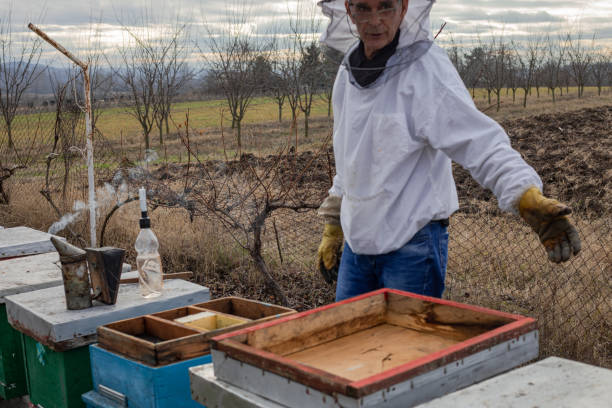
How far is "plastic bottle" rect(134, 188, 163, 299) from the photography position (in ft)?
7.66

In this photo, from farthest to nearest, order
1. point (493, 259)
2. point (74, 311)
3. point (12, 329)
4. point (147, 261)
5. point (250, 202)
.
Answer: point (493, 259), point (250, 202), point (12, 329), point (147, 261), point (74, 311)

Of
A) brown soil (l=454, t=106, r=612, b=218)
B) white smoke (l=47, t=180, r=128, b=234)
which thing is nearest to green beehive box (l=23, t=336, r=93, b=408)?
white smoke (l=47, t=180, r=128, b=234)

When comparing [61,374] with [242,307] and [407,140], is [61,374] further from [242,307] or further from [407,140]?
[407,140]

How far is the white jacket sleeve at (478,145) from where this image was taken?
5.43 ft

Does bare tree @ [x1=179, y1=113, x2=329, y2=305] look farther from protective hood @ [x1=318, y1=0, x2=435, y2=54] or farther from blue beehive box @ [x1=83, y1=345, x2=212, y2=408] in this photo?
blue beehive box @ [x1=83, y1=345, x2=212, y2=408]

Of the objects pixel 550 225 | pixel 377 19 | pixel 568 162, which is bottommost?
pixel 568 162

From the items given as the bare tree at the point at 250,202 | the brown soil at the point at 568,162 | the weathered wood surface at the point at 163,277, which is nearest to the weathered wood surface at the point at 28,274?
the weathered wood surface at the point at 163,277

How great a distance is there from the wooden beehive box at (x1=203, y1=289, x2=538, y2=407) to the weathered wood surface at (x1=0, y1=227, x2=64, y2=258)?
2.32 meters

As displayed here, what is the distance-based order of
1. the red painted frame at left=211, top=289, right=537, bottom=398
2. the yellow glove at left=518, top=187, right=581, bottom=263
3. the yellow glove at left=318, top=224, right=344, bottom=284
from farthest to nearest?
the yellow glove at left=318, top=224, right=344, bottom=284 → the yellow glove at left=518, top=187, right=581, bottom=263 → the red painted frame at left=211, top=289, right=537, bottom=398

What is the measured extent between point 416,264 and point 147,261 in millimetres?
1077

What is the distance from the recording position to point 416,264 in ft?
6.64

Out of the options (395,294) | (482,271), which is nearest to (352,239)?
(395,294)

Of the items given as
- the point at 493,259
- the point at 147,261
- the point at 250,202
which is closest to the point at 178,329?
the point at 147,261

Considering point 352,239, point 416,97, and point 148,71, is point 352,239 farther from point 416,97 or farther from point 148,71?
point 148,71
